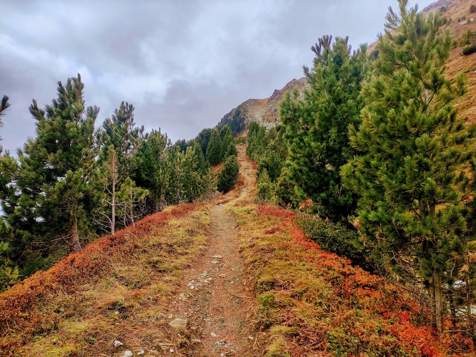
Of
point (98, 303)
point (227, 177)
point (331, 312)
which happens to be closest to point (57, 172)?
point (98, 303)

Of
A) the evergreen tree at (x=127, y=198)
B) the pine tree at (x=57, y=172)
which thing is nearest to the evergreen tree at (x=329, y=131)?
the evergreen tree at (x=127, y=198)

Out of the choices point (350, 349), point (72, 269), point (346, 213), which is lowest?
point (350, 349)

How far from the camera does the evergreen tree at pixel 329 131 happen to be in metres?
12.3

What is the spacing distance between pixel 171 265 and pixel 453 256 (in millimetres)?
9435

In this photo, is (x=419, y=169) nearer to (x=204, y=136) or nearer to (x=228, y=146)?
(x=228, y=146)

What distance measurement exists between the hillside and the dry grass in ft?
0.10

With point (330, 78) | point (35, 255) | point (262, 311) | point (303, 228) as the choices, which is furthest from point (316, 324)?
point (35, 255)

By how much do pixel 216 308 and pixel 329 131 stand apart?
9001 mm

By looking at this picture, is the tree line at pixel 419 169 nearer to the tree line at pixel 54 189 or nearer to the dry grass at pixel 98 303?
the dry grass at pixel 98 303

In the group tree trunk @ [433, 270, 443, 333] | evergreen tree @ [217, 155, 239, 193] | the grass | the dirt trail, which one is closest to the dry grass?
the dirt trail

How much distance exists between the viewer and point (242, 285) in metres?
9.60

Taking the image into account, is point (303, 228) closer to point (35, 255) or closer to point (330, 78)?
point (330, 78)

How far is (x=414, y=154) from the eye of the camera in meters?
7.04

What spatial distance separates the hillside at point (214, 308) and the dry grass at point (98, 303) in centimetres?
3
